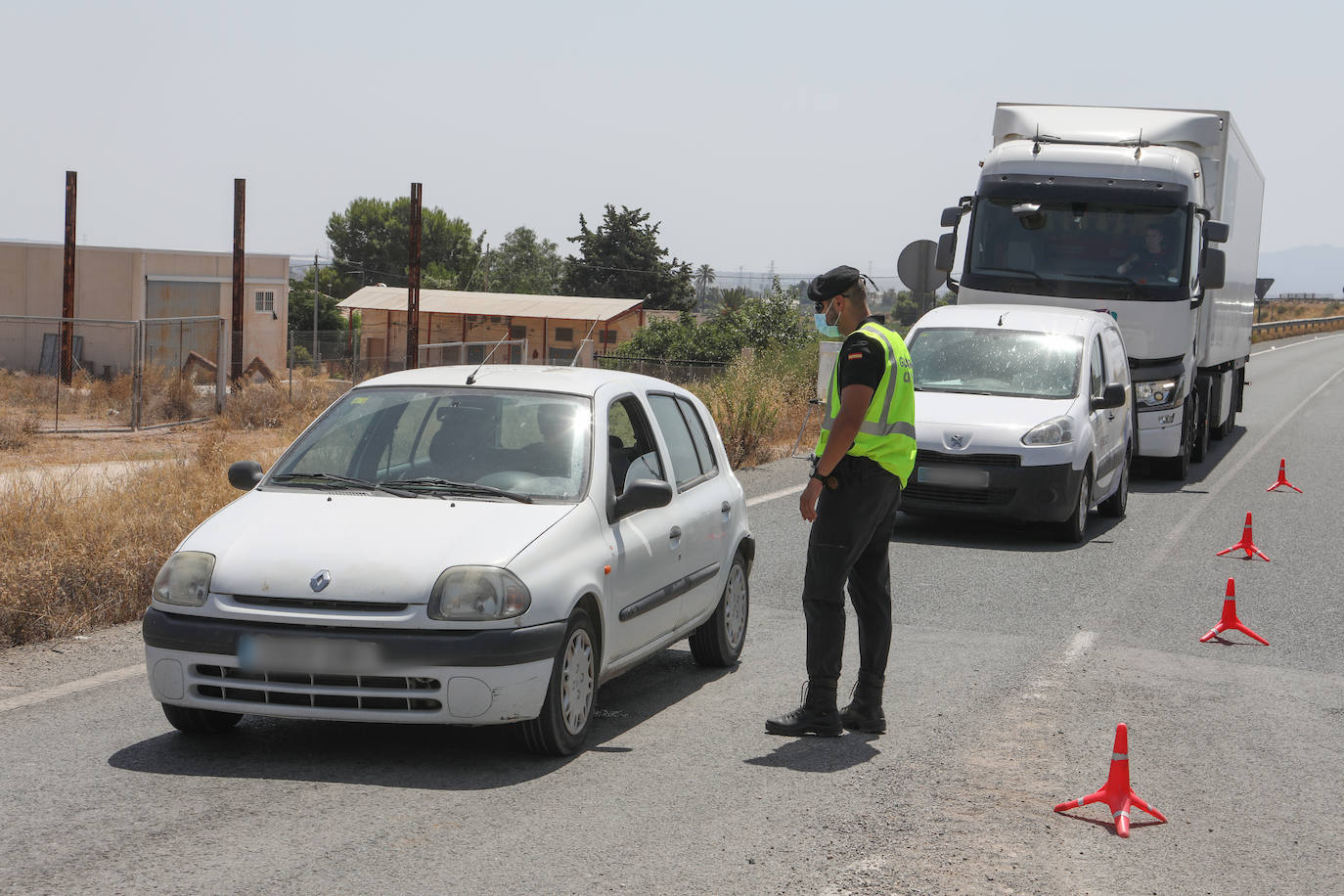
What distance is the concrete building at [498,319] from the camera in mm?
78812

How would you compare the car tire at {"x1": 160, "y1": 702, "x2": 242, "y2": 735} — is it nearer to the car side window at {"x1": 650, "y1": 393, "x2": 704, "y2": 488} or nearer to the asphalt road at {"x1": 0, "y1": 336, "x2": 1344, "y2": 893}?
the asphalt road at {"x1": 0, "y1": 336, "x2": 1344, "y2": 893}

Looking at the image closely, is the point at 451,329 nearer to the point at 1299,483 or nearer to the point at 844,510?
the point at 1299,483

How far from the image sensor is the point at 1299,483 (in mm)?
17672

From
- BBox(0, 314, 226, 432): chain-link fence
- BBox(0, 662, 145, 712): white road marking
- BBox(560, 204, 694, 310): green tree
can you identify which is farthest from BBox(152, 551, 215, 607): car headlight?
BBox(560, 204, 694, 310): green tree

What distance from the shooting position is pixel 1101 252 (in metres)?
16.8

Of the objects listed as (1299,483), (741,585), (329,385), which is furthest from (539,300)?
(741,585)

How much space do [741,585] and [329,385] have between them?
90.7 feet

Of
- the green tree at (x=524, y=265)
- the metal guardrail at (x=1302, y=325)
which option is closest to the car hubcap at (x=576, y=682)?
the metal guardrail at (x=1302, y=325)

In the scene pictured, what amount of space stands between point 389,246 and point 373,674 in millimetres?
114878

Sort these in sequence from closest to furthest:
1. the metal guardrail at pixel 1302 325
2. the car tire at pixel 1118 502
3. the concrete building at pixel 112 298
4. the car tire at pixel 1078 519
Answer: the car tire at pixel 1078 519 → the car tire at pixel 1118 502 → the concrete building at pixel 112 298 → the metal guardrail at pixel 1302 325

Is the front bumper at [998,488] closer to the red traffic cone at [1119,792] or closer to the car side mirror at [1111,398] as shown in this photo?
the car side mirror at [1111,398]

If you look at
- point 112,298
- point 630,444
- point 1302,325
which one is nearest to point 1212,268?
point 630,444

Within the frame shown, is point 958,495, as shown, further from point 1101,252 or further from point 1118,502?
point 1101,252

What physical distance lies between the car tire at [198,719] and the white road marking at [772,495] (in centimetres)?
854
